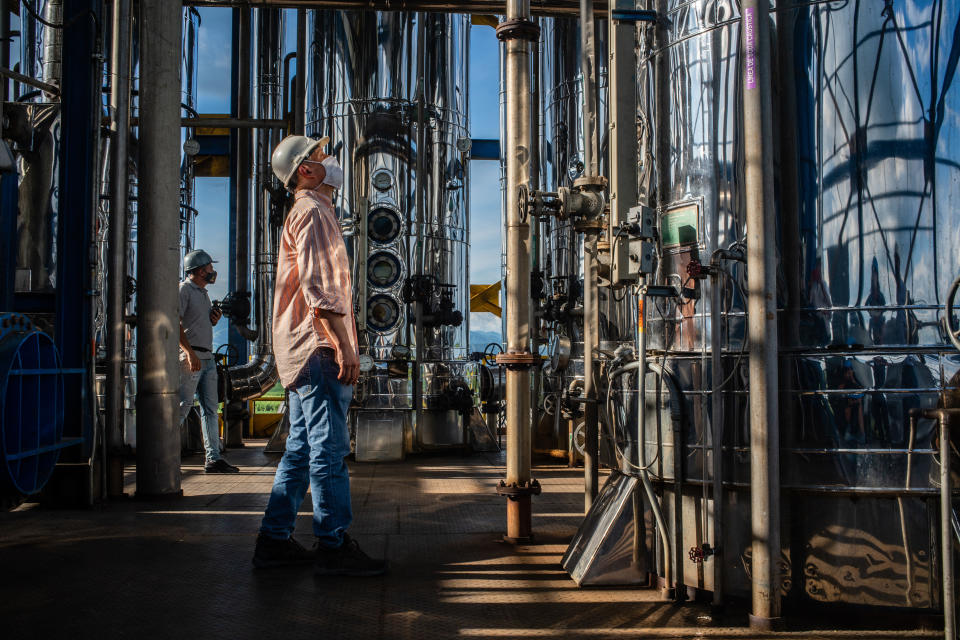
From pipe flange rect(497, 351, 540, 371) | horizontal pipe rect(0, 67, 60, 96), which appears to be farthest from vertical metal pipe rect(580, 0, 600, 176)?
horizontal pipe rect(0, 67, 60, 96)

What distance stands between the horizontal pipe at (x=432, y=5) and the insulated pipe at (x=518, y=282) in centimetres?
374

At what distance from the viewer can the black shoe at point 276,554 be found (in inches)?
156

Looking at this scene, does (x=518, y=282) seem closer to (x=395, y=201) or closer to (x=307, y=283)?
(x=307, y=283)

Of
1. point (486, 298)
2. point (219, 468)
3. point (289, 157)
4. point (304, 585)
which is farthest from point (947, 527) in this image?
point (486, 298)

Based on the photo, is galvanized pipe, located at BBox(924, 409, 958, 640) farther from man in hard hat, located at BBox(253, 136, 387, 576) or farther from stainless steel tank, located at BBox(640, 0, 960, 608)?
man in hard hat, located at BBox(253, 136, 387, 576)

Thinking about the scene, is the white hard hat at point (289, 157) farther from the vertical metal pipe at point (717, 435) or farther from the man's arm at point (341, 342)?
the vertical metal pipe at point (717, 435)

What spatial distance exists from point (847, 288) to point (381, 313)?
6.39 m

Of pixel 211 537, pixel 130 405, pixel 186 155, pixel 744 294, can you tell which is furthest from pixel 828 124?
pixel 186 155

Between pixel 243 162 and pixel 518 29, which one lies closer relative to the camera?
pixel 518 29

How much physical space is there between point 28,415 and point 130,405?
4.59m

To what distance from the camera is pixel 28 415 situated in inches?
184

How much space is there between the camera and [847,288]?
Result: 3213 mm

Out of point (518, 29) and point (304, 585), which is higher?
point (518, 29)

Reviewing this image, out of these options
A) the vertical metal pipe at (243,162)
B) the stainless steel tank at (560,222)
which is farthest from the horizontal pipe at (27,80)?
the vertical metal pipe at (243,162)
